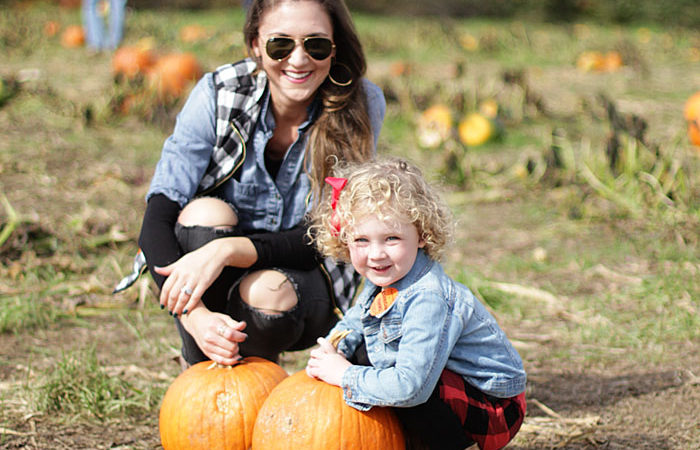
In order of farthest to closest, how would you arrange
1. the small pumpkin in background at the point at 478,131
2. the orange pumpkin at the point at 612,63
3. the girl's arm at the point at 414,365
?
1. the orange pumpkin at the point at 612,63
2. the small pumpkin in background at the point at 478,131
3. the girl's arm at the point at 414,365

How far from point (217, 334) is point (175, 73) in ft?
17.2

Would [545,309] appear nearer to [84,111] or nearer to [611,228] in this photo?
[611,228]

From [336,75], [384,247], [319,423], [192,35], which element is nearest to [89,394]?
[319,423]

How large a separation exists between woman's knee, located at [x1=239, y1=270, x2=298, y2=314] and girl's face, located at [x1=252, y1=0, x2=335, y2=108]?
1.80ft

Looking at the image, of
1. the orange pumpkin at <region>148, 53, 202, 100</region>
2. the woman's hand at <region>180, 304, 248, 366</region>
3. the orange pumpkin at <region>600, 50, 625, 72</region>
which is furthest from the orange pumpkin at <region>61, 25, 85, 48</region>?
the woman's hand at <region>180, 304, 248, 366</region>

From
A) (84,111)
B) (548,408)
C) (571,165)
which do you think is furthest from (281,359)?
(84,111)

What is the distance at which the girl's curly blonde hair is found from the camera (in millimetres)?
1884

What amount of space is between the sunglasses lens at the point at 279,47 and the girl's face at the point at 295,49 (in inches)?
0.5

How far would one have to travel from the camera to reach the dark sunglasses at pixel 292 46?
2311mm

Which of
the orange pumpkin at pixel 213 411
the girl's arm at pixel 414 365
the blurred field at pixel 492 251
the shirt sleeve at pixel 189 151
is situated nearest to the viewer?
the girl's arm at pixel 414 365

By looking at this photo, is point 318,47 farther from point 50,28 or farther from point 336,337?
point 50,28

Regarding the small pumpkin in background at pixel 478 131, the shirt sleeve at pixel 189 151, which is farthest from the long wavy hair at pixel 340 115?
the small pumpkin in background at pixel 478 131

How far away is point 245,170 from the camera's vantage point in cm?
246

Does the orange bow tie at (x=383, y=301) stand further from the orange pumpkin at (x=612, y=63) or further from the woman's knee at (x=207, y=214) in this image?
the orange pumpkin at (x=612, y=63)
